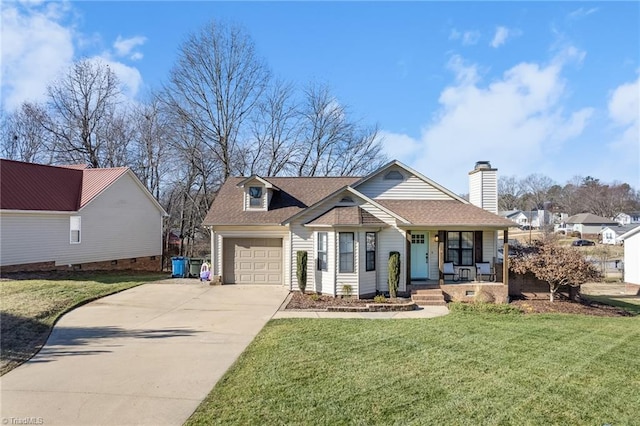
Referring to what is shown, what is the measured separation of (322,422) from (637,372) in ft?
19.9

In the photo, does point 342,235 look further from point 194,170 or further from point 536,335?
point 194,170

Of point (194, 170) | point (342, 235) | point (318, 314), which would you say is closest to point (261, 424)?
point (318, 314)

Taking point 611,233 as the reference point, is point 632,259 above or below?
below

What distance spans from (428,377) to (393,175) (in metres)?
11.4

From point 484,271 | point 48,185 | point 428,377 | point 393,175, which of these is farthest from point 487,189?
point 48,185

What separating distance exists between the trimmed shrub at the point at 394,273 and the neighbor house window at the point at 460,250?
292cm

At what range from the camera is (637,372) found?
6.88 meters

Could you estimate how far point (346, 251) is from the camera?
46.5 ft

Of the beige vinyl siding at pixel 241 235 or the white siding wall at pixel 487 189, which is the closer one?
the beige vinyl siding at pixel 241 235

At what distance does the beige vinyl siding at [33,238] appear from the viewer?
17.2 metres

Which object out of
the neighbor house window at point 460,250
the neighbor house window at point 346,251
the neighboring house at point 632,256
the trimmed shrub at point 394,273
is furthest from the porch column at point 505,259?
the neighboring house at point 632,256

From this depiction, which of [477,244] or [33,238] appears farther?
[33,238]

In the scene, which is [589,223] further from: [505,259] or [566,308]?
[505,259]

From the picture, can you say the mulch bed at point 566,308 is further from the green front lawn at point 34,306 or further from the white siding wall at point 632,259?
the white siding wall at point 632,259
